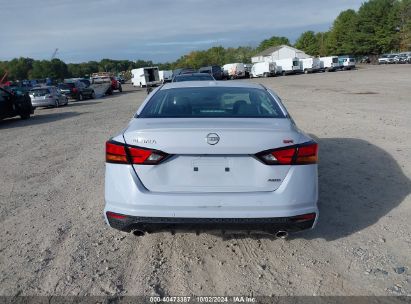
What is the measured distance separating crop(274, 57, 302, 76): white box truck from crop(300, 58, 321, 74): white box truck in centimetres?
102

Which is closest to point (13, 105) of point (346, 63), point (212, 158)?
point (212, 158)

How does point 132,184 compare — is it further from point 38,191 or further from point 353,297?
point 38,191

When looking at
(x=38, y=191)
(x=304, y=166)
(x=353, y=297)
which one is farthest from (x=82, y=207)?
(x=353, y=297)

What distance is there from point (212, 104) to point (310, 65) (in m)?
65.0

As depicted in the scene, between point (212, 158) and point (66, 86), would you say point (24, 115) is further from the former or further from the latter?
point (212, 158)

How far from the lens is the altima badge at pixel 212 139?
335 centimetres

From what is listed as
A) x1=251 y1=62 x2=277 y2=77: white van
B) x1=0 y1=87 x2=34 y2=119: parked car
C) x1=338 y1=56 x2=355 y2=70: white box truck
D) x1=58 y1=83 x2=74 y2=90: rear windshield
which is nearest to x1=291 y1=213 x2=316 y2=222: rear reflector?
x1=0 y1=87 x2=34 y2=119: parked car

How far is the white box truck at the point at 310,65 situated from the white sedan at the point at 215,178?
65897 millimetres

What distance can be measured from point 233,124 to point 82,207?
2956 millimetres

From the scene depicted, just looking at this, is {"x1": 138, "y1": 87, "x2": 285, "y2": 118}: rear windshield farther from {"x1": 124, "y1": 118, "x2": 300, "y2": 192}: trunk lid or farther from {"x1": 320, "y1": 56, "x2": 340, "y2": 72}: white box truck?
{"x1": 320, "y1": 56, "x2": 340, "y2": 72}: white box truck

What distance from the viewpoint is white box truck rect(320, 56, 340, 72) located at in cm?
6619

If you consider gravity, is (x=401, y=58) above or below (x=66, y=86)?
below

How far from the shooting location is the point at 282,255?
3990 millimetres

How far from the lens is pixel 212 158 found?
3.40 meters
